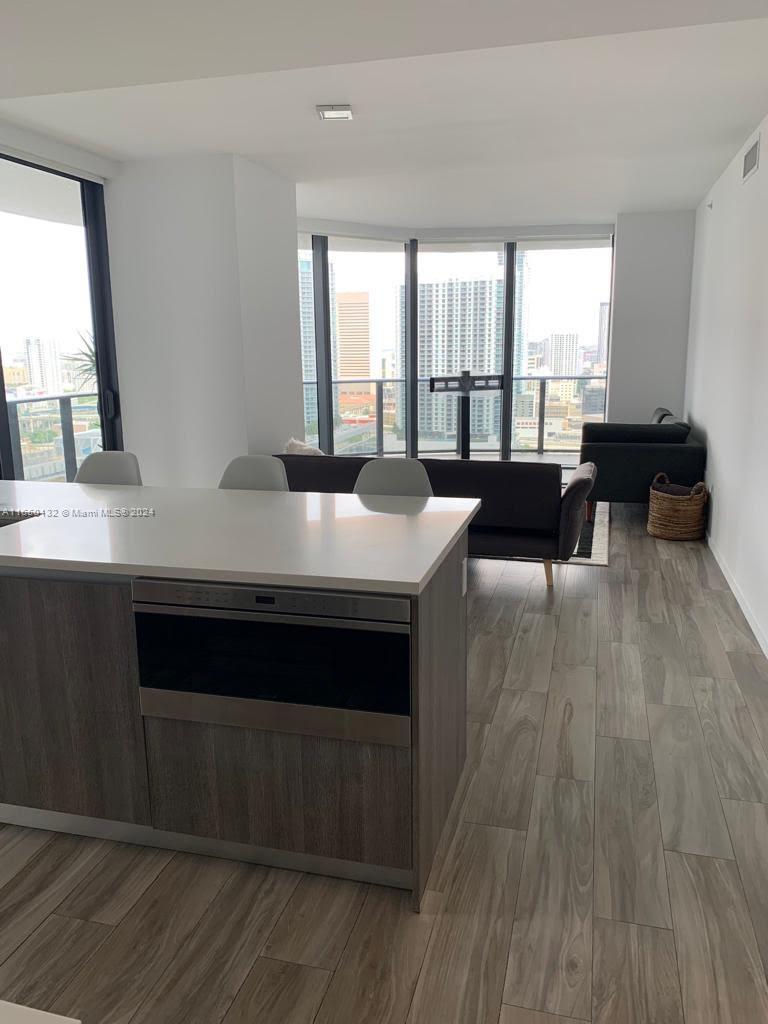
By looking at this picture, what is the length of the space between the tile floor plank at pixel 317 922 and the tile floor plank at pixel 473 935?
225 millimetres

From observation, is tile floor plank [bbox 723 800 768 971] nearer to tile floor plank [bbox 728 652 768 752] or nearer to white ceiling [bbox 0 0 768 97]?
tile floor plank [bbox 728 652 768 752]

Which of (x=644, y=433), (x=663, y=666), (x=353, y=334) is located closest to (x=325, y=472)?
(x=663, y=666)

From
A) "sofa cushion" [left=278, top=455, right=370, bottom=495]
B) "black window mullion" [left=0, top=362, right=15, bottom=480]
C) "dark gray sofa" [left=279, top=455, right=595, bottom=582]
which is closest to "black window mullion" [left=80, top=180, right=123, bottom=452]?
"black window mullion" [left=0, top=362, right=15, bottom=480]

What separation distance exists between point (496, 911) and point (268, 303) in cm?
470

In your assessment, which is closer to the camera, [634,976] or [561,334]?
[634,976]

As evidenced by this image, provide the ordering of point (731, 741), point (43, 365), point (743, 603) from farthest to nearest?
point (43, 365)
point (743, 603)
point (731, 741)

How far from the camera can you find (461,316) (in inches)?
360

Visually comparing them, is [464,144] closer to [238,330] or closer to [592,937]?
[238,330]

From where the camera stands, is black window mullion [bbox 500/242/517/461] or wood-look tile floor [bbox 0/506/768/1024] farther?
black window mullion [bbox 500/242/517/461]

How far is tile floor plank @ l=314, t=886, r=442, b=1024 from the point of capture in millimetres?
1752

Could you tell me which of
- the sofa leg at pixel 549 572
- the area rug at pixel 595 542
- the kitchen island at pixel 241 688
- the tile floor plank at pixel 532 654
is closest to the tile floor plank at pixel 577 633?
the tile floor plank at pixel 532 654

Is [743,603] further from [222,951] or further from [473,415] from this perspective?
[473,415]

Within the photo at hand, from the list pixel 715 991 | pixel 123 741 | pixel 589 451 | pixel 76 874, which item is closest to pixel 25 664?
pixel 123 741

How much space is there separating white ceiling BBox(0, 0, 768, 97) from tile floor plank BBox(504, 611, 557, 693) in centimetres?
248
